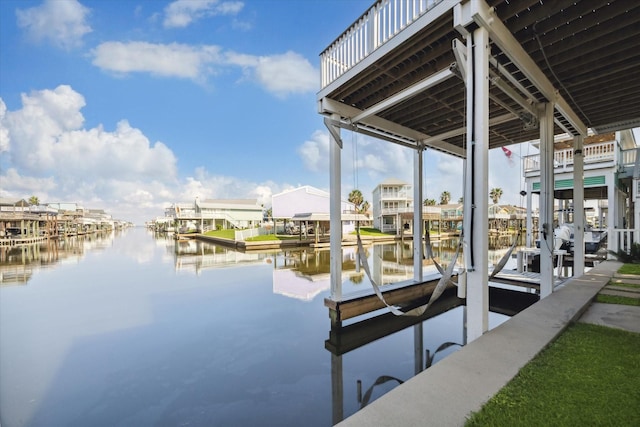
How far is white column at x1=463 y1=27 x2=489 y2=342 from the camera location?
3.14 m

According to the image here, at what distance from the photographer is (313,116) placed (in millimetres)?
5688

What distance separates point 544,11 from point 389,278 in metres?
8.56

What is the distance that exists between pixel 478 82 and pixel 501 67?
40.0 inches

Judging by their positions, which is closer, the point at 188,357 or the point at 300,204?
the point at 188,357

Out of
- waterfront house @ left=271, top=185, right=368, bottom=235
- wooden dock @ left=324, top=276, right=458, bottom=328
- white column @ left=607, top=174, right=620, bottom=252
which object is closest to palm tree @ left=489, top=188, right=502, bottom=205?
waterfront house @ left=271, top=185, right=368, bottom=235

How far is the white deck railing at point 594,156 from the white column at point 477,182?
8.58 meters

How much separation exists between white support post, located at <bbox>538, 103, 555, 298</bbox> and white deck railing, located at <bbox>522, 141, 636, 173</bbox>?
554cm

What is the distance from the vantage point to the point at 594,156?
414 inches

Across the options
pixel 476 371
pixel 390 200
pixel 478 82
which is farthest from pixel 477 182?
pixel 390 200

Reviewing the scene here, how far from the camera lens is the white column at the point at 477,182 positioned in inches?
124

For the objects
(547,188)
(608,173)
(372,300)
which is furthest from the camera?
(608,173)

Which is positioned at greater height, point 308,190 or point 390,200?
point 308,190

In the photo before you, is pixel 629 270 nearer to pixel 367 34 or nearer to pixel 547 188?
pixel 547 188

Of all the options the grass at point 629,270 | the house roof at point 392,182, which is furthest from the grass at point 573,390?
the house roof at point 392,182
